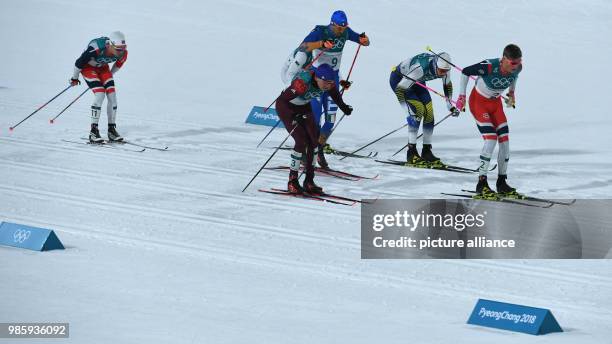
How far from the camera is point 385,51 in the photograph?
23203mm

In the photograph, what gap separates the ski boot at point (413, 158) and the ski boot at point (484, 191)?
72.6 inches

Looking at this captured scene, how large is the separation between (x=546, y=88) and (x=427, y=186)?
27.7 feet

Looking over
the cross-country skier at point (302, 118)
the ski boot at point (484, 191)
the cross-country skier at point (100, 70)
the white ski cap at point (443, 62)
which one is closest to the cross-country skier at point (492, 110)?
the ski boot at point (484, 191)

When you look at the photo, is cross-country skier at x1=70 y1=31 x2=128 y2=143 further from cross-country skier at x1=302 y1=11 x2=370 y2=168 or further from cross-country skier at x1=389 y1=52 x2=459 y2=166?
cross-country skier at x1=389 y1=52 x2=459 y2=166

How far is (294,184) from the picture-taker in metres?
12.1

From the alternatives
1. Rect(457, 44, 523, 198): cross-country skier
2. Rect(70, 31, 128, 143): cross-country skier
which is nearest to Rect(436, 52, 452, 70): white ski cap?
Rect(457, 44, 523, 198): cross-country skier

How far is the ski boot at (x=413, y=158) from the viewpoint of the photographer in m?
14.3

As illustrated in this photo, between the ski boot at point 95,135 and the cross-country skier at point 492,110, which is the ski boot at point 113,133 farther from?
the cross-country skier at point 492,110

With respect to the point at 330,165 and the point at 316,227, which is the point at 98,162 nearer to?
the point at 330,165

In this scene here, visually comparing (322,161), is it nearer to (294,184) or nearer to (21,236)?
(294,184)

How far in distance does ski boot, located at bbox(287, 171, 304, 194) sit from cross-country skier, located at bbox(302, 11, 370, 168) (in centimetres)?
112

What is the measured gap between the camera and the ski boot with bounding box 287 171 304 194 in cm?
1213

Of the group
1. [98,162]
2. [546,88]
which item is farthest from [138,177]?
[546,88]

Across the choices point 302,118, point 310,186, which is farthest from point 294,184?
point 302,118
